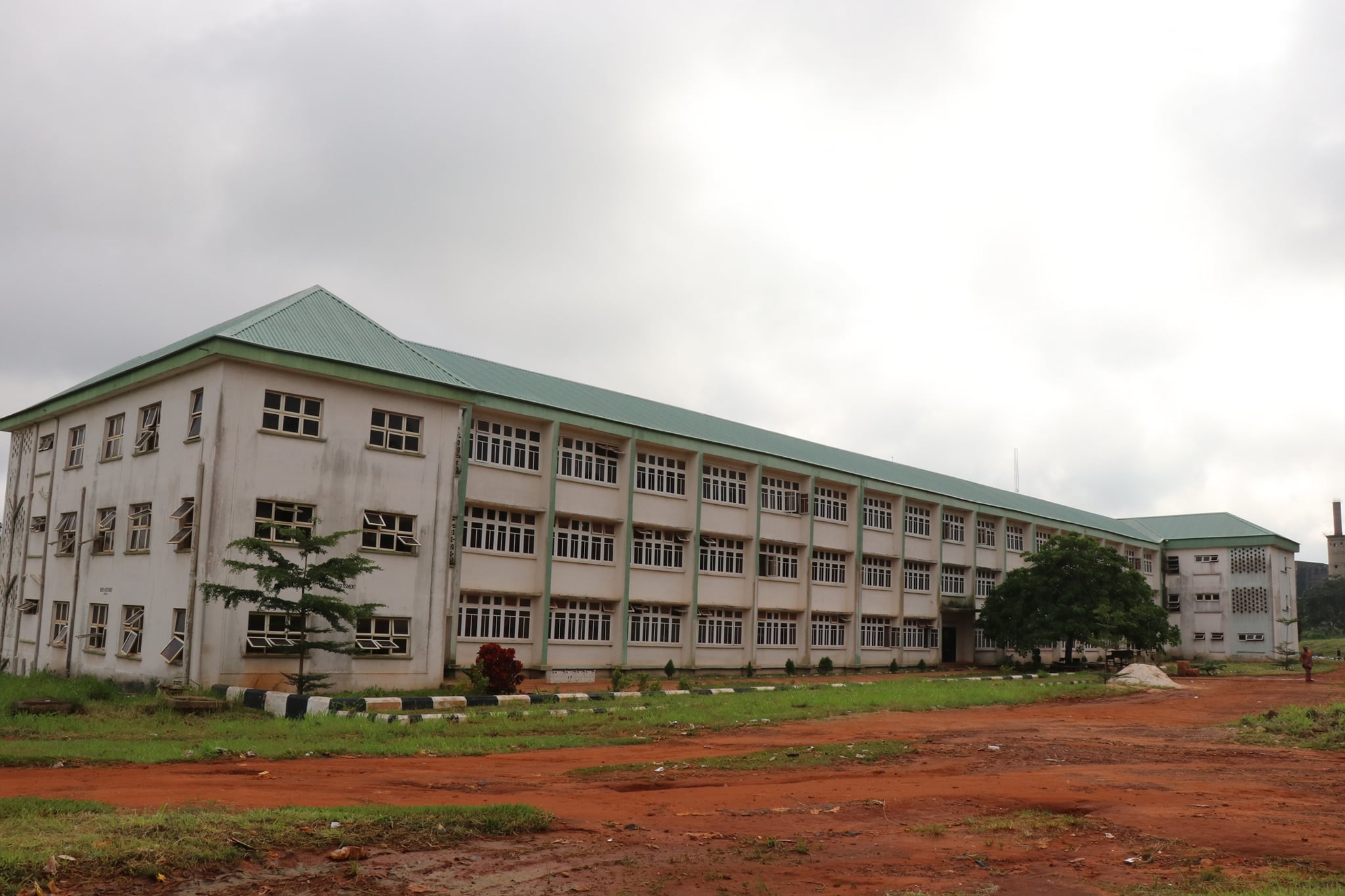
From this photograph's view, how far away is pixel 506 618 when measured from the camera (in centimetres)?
2844

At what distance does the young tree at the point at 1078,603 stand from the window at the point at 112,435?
112ft

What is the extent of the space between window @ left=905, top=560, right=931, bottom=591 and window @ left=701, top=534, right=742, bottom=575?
1172 centimetres

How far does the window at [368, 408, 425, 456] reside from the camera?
79.8ft

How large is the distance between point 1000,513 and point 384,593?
35.3 metres

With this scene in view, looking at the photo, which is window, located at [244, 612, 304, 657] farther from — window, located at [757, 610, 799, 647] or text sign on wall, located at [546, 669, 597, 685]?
window, located at [757, 610, 799, 647]

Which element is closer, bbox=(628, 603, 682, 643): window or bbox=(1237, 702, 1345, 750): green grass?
→ bbox=(1237, 702, 1345, 750): green grass

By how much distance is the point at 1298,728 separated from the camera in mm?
18359

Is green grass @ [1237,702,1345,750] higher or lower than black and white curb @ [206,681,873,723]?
higher

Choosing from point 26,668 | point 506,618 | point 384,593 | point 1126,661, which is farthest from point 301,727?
point 1126,661

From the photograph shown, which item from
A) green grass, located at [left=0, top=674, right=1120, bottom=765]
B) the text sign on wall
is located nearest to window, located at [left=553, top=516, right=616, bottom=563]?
the text sign on wall

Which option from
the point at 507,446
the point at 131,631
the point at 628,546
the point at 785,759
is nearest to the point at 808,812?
the point at 785,759

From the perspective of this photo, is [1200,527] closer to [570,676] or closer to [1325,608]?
[1325,608]

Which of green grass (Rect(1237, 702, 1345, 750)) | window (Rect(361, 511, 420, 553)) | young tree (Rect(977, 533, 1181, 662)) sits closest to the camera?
green grass (Rect(1237, 702, 1345, 750))

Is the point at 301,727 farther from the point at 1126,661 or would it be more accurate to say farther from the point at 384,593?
the point at 1126,661
